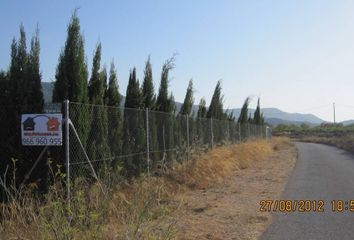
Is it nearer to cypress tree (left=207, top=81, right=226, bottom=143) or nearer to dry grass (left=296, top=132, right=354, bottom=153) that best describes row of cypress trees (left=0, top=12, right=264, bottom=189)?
cypress tree (left=207, top=81, right=226, bottom=143)

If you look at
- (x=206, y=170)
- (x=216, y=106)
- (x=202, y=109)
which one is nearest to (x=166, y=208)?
(x=206, y=170)

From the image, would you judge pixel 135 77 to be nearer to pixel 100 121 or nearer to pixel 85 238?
pixel 100 121

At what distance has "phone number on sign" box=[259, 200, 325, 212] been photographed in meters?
10.1

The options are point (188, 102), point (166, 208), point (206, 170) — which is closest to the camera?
point (166, 208)

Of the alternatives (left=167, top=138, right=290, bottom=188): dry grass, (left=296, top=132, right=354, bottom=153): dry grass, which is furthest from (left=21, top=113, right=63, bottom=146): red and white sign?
(left=296, top=132, right=354, bottom=153): dry grass

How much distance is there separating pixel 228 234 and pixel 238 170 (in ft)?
34.4

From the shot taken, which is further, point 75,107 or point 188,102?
point 188,102

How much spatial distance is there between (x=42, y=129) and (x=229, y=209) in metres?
4.04

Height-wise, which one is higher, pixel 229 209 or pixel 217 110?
pixel 217 110

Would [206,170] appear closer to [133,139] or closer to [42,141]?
[133,139]

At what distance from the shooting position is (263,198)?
1152 centimetres

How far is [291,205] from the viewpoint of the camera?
34.7ft

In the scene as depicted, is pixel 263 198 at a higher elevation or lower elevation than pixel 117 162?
lower

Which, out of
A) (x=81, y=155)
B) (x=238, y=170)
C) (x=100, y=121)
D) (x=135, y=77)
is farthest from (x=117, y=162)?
(x=238, y=170)
